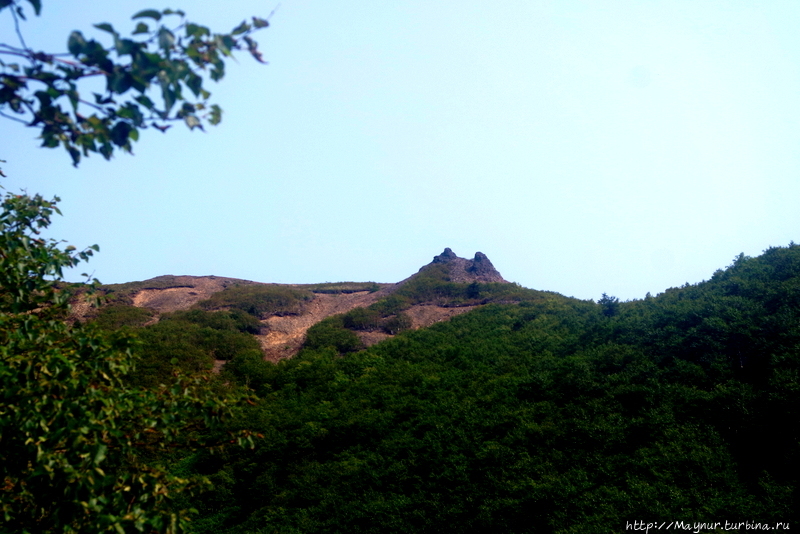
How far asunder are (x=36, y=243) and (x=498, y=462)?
1160cm

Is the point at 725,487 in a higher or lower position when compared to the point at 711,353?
lower

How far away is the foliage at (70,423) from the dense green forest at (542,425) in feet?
11.3

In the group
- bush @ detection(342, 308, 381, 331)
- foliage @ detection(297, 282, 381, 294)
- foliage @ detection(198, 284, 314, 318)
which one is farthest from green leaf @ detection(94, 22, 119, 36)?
foliage @ detection(297, 282, 381, 294)

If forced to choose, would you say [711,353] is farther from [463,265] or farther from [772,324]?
[463,265]

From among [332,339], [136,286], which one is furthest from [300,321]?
[136,286]

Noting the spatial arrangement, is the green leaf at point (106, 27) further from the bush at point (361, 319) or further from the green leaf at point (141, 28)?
the bush at point (361, 319)

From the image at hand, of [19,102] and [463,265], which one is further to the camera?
[463,265]

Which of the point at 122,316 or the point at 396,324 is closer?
the point at 122,316

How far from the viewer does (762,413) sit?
1307 cm

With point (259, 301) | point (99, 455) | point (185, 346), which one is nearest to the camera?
point (99, 455)

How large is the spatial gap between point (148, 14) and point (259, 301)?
34.5 meters

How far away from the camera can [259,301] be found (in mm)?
36438

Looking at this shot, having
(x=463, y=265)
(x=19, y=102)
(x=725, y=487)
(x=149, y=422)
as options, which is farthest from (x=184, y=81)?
(x=463, y=265)

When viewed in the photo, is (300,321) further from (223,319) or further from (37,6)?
(37,6)
